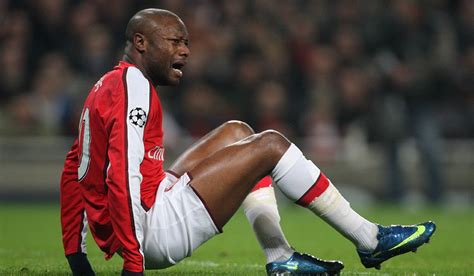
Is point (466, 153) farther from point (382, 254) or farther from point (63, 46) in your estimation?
point (382, 254)

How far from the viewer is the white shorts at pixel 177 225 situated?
5043 millimetres

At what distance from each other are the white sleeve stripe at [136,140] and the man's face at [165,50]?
22 cm

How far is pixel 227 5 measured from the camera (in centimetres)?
1581

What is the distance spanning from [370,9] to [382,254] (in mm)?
11126

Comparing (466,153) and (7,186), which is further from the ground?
(466,153)

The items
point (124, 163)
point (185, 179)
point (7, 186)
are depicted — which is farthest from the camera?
point (7, 186)

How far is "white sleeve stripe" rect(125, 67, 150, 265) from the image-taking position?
482cm

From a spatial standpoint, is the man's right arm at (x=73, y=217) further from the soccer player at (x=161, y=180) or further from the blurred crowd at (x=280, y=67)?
the blurred crowd at (x=280, y=67)

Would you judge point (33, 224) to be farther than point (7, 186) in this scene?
No

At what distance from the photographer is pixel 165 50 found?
521cm

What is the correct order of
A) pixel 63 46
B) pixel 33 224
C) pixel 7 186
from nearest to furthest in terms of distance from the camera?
pixel 33 224, pixel 7 186, pixel 63 46

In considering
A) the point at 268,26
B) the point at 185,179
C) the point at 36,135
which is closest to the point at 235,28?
the point at 268,26

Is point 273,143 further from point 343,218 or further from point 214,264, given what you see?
point 214,264

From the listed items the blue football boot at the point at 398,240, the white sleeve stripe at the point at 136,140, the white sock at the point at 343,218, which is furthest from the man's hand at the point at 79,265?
the blue football boot at the point at 398,240
